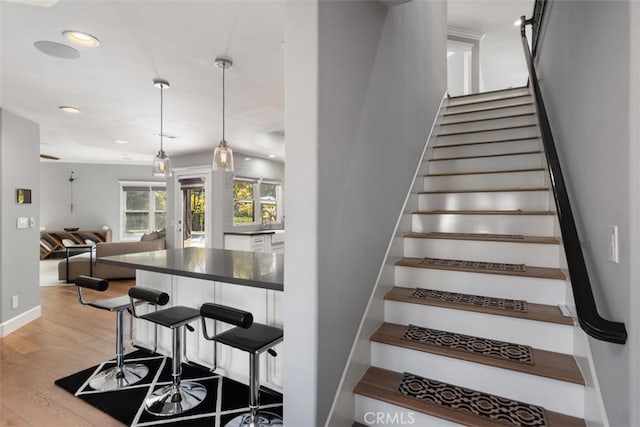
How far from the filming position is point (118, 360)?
250cm

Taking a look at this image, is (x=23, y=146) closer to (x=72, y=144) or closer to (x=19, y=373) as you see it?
(x=19, y=373)

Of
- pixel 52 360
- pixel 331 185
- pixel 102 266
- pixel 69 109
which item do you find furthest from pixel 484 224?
pixel 102 266

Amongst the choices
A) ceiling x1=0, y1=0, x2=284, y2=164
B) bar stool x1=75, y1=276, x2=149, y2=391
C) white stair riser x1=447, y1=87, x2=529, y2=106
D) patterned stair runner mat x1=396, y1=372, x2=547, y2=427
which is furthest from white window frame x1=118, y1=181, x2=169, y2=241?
patterned stair runner mat x1=396, y1=372, x2=547, y2=427

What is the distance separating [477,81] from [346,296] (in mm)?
5871

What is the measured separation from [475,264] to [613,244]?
117 centimetres

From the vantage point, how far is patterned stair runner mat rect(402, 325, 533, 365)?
61.8 inches

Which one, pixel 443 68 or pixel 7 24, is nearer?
Result: pixel 7 24

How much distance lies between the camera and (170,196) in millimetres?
7055

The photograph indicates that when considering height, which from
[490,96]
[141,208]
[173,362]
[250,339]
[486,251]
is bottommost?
[173,362]

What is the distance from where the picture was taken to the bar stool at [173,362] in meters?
2.09

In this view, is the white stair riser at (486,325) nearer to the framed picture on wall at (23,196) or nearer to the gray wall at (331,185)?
the gray wall at (331,185)

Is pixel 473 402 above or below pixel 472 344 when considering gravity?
below

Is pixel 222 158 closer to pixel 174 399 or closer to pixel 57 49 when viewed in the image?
pixel 57 49

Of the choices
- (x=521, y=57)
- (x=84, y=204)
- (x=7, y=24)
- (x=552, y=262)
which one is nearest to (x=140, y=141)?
(x=7, y=24)
